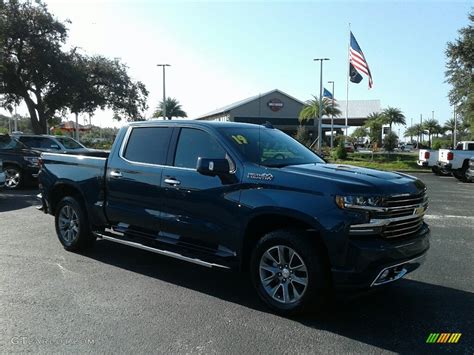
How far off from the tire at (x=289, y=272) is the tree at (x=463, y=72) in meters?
30.4

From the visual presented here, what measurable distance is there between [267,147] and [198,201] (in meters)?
1.05

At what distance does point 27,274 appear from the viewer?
5.77 m

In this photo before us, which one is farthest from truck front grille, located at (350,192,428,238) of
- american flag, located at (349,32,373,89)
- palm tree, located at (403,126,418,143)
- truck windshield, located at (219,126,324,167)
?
palm tree, located at (403,126,418,143)

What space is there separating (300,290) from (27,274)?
349 centimetres

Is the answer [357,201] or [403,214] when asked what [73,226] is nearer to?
[357,201]

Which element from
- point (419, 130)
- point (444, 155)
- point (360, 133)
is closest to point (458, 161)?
point (444, 155)

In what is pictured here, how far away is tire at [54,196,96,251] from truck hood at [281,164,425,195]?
3347mm

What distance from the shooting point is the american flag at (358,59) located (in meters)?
33.4

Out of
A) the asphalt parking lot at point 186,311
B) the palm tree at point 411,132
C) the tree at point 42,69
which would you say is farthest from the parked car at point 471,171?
the palm tree at point 411,132

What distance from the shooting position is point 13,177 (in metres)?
14.8

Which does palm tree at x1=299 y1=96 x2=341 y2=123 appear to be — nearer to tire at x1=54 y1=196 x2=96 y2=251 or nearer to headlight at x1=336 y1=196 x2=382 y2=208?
tire at x1=54 y1=196 x2=96 y2=251

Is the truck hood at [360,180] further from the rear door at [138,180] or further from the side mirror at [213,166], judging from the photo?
the rear door at [138,180]

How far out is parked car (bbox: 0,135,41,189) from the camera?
1464 centimetres

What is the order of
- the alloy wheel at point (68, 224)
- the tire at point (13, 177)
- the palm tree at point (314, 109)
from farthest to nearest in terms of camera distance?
the palm tree at point (314, 109) → the tire at point (13, 177) → the alloy wheel at point (68, 224)
